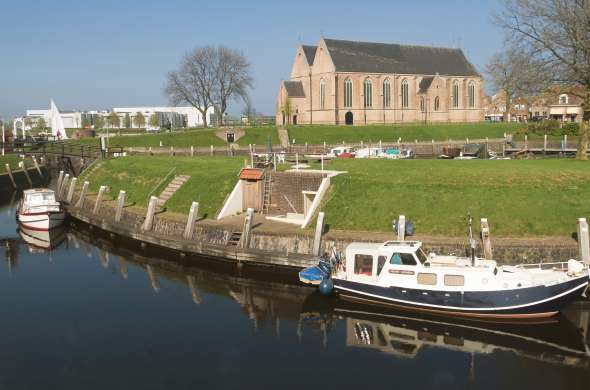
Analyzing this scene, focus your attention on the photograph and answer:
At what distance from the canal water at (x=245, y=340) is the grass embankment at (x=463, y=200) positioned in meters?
5.49

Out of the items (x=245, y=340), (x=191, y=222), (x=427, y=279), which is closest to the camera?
(x=245, y=340)

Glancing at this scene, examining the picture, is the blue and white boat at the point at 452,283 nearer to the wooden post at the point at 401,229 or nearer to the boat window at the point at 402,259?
the boat window at the point at 402,259

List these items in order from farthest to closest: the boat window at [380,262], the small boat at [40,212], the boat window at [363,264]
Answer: the small boat at [40,212] → the boat window at [363,264] → the boat window at [380,262]

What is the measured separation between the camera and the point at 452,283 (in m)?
22.3

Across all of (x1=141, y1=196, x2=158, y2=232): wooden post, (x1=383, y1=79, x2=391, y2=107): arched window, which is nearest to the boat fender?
(x1=141, y1=196, x2=158, y2=232): wooden post

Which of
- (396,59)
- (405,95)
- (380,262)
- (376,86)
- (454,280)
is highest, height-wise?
→ (396,59)

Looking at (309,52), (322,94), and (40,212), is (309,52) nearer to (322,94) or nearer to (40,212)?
(322,94)

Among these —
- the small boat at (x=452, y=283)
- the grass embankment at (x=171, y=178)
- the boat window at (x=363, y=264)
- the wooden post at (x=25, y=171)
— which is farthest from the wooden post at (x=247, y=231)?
the wooden post at (x=25, y=171)

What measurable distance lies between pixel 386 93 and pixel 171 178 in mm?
68195

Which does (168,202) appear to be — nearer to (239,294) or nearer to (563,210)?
(239,294)

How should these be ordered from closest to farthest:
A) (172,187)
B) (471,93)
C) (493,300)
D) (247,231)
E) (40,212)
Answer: (493,300)
(247,231)
(40,212)
(172,187)
(471,93)

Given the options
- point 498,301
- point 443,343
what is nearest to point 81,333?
point 443,343

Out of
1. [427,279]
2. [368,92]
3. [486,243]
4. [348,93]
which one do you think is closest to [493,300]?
[427,279]

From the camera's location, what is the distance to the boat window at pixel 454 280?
22.2m
